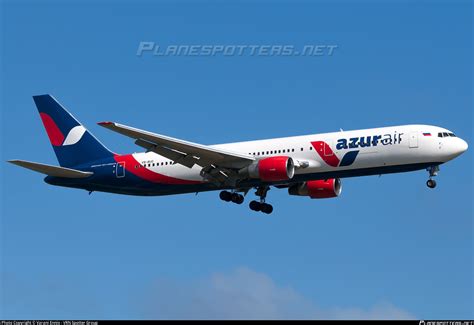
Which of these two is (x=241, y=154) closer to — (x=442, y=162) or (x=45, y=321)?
(x=442, y=162)

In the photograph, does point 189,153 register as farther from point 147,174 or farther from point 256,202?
point 256,202

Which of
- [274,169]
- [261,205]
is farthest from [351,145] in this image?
[261,205]

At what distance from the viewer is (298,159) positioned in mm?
61969

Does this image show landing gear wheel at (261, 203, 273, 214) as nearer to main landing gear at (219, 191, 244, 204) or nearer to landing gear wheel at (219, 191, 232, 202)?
main landing gear at (219, 191, 244, 204)

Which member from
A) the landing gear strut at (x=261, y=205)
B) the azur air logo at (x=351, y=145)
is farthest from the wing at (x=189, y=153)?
the landing gear strut at (x=261, y=205)

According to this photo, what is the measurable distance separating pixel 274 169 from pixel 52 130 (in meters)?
18.3

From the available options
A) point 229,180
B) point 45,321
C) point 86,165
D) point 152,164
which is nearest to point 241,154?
point 229,180

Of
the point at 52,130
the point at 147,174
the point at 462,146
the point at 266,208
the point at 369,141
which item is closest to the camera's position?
the point at 462,146

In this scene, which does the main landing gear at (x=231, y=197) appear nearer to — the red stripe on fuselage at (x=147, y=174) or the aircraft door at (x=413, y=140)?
the red stripe on fuselage at (x=147, y=174)

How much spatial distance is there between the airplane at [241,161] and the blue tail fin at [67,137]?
0.07 m

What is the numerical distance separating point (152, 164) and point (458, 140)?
767 inches

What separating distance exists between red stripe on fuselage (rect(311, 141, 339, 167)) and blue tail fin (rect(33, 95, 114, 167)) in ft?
48.9

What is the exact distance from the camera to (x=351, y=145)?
60688 mm

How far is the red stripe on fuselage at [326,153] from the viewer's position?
6072cm
